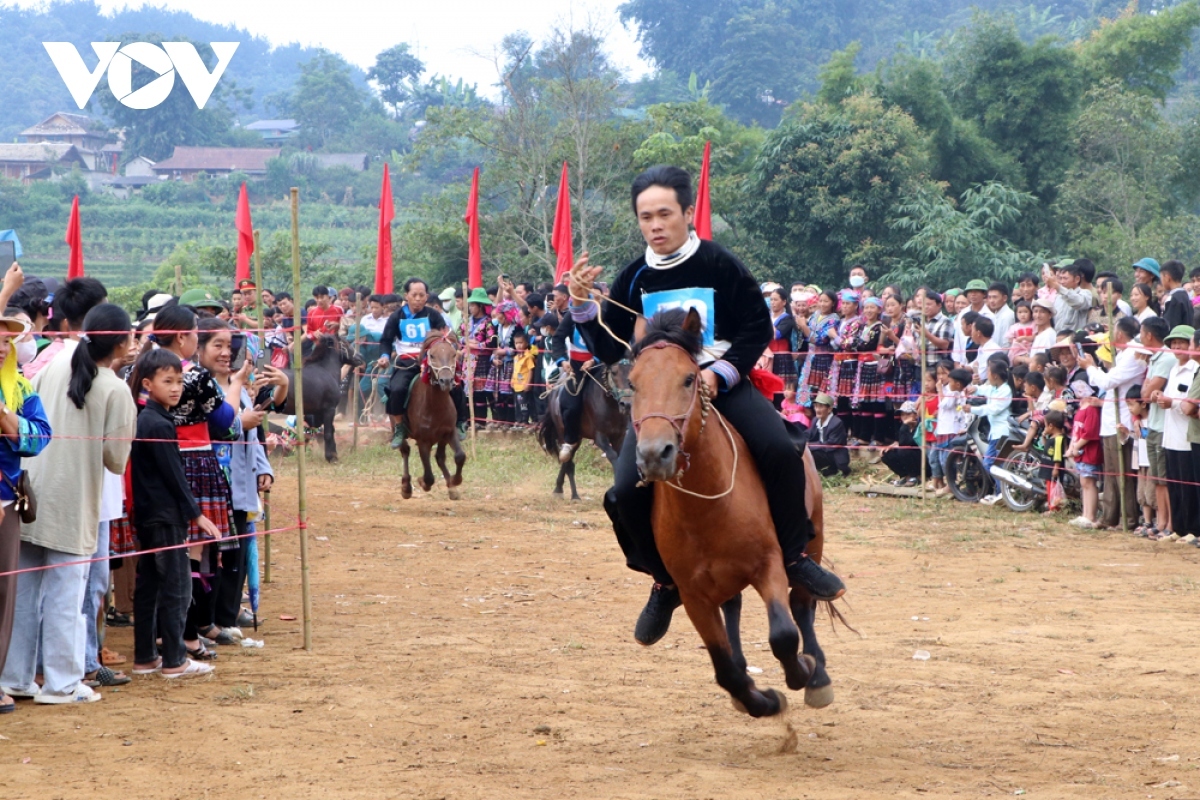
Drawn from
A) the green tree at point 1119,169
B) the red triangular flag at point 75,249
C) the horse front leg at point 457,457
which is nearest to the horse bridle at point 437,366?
the horse front leg at point 457,457

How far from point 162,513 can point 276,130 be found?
93.2 meters

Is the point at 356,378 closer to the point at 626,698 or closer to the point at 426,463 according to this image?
the point at 426,463

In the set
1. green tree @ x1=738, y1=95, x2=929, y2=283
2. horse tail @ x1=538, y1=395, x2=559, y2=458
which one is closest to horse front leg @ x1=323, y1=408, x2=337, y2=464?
horse tail @ x1=538, y1=395, x2=559, y2=458

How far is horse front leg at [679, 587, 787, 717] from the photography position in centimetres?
591

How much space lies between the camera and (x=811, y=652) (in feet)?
20.9

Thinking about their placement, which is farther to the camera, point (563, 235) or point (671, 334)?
point (563, 235)

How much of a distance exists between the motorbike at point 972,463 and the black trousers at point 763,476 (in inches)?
345

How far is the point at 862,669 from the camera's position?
25.0ft

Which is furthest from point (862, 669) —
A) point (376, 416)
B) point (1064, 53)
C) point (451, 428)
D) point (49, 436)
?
point (1064, 53)

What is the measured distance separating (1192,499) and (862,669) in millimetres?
5738

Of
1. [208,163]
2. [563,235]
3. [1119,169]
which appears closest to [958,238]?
[1119,169]

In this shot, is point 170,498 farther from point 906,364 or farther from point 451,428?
point 906,364

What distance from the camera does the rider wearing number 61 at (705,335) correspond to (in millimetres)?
5980

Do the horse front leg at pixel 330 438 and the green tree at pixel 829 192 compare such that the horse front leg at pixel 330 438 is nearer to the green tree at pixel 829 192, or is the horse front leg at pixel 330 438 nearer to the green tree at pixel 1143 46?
the green tree at pixel 829 192
